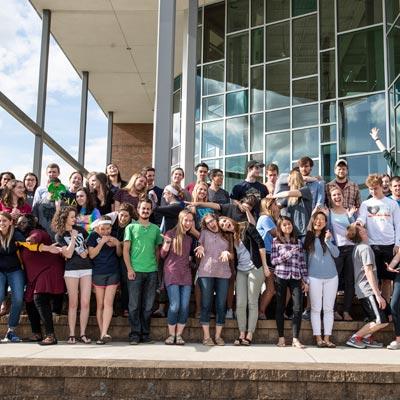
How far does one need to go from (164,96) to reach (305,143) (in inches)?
230

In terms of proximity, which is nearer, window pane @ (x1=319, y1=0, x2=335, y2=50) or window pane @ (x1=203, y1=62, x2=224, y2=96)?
window pane @ (x1=319, y1=0, x2=335, y2=50)

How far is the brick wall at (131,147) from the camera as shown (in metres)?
29.0

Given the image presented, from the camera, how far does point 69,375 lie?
4059 millimetres

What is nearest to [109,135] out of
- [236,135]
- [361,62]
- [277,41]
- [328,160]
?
[236,135]

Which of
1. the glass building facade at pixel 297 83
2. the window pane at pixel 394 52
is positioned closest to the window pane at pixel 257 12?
the glass building facade at pixel 297 83

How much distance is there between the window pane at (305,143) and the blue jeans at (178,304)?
9150mm

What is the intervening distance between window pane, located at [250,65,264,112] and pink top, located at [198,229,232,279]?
9.85 m

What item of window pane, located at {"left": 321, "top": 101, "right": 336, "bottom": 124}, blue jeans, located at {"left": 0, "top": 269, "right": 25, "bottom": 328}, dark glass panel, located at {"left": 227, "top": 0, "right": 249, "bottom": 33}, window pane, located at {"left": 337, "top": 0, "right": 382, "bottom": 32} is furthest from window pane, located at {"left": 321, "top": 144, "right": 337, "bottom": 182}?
blue jeans, located at {"left": 0, "top": 269, "right": 25, "bottom": 328}

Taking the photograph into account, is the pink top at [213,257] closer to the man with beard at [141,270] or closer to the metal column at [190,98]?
the man with beard at [141,270]

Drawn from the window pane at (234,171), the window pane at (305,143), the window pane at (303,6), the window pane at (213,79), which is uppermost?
the window pane at (303,6)

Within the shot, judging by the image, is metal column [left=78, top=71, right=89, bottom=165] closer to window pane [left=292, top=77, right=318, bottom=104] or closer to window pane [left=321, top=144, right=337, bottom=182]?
window pane [left=292, top=77, right=318, bottom=104]

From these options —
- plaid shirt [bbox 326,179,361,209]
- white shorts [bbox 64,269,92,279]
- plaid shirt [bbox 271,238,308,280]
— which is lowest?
white shorts [bbox 64,269,92,279]

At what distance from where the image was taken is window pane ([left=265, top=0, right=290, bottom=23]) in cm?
1524

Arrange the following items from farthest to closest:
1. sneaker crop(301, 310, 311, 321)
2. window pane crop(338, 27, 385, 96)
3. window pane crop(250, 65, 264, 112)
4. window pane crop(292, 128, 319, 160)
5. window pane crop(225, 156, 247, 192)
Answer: window pane crop(250, 65, 264, 112) < window pane crop(225, 156, 247, 192) < window pane crop(292, 128, 319, 160) < window pane crop(338, 27, 385, 96) < sneaker crop(301, 310, 311, 321)
